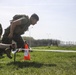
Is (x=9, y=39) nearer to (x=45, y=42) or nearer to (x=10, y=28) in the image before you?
(x=10, y=28)

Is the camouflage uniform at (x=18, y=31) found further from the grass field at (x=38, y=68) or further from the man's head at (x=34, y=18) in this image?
A: the grass field at (x=38, y=68)

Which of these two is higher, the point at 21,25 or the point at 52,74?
the point at 21,25

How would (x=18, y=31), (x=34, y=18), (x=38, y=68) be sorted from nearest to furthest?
1. (x=38, y=68)
2. (x=34, y=18)
3. (x=18, y=31)

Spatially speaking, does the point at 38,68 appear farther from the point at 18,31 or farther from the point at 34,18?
the point at 18,31

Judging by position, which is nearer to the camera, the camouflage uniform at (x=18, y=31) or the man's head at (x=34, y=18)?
the man's head at (x=34, y=18)

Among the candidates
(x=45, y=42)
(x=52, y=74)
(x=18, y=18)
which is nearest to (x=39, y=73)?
(x=52, y=74)

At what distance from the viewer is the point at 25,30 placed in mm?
9508

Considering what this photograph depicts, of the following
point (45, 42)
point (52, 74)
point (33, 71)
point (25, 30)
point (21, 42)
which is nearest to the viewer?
point (52, 74)

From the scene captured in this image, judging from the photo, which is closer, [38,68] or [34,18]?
[38,68]

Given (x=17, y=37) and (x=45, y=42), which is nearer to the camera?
(x=17, y=37)

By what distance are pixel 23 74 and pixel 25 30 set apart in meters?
3.57

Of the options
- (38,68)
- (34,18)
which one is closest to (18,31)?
(34,18)

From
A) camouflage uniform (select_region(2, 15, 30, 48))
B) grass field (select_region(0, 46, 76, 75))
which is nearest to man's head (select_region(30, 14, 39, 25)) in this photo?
camouflage uniform (select_region(2, 15, 30, 48))

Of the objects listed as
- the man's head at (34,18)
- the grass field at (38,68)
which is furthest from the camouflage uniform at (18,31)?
the grass field at (38,68)
